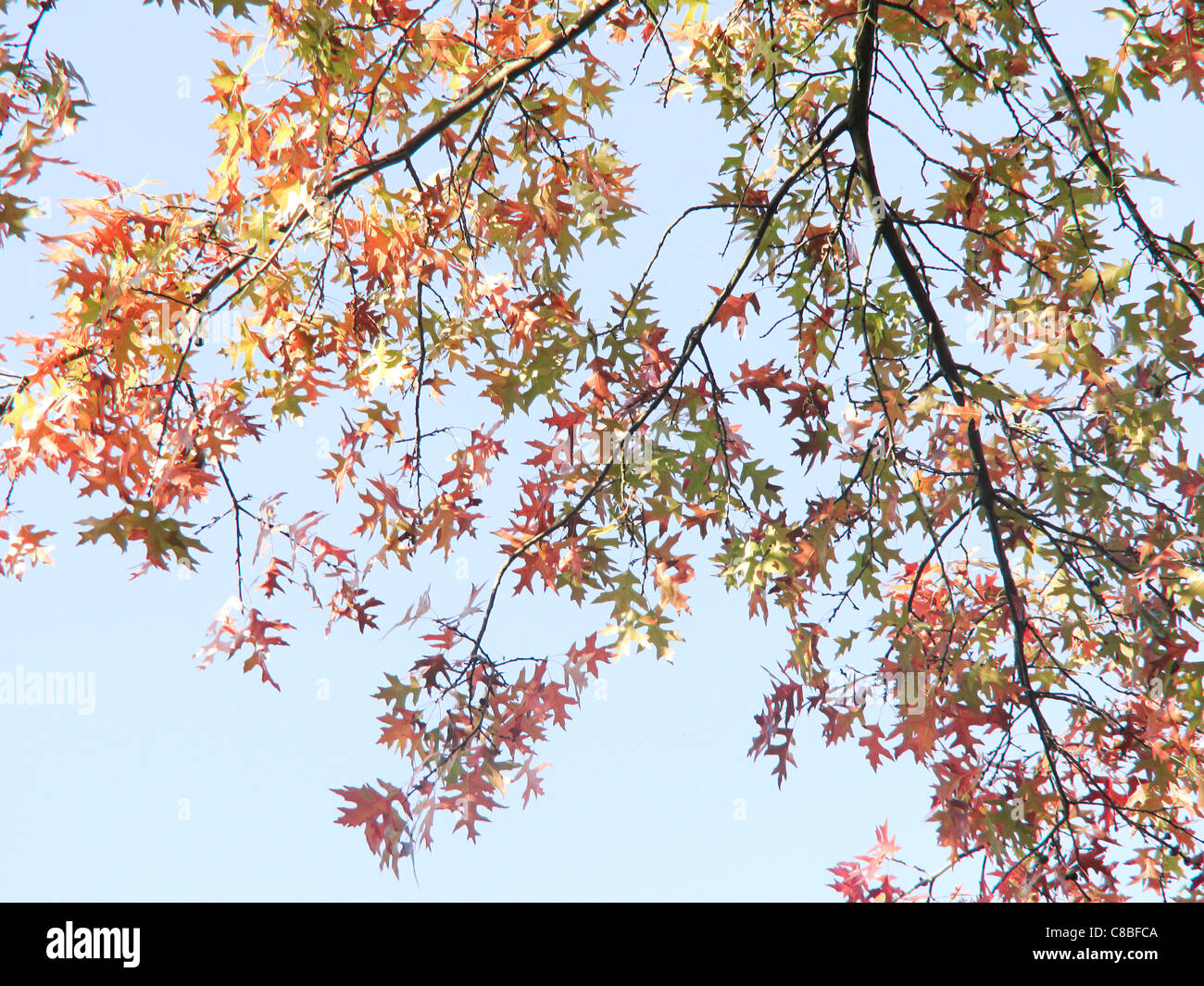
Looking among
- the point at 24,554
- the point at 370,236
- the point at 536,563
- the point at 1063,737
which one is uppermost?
the point at 370,236

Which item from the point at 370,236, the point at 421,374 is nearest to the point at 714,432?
the point at 421,374

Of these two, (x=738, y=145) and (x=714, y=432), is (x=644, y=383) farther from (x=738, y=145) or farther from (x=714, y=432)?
(x=738, y=145)

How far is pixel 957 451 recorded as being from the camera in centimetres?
525

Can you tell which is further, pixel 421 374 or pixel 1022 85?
pixel 1022 85

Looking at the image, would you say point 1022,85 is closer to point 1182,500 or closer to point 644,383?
point 1182,500

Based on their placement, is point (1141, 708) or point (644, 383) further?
point (1141, 708)

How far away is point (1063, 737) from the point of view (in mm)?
5707

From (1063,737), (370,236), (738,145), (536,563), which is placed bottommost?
(1063,737)

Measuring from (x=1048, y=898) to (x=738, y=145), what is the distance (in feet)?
12.5

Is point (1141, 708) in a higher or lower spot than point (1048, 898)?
higher

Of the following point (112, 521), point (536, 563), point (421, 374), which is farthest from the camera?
point (421, 374)

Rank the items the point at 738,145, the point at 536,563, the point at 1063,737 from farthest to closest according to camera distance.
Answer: the point at 1063,737 → the point at 738,145 → the point at 536,563

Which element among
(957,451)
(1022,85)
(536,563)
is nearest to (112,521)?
(536,563)

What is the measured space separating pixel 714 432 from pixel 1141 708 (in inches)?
108
